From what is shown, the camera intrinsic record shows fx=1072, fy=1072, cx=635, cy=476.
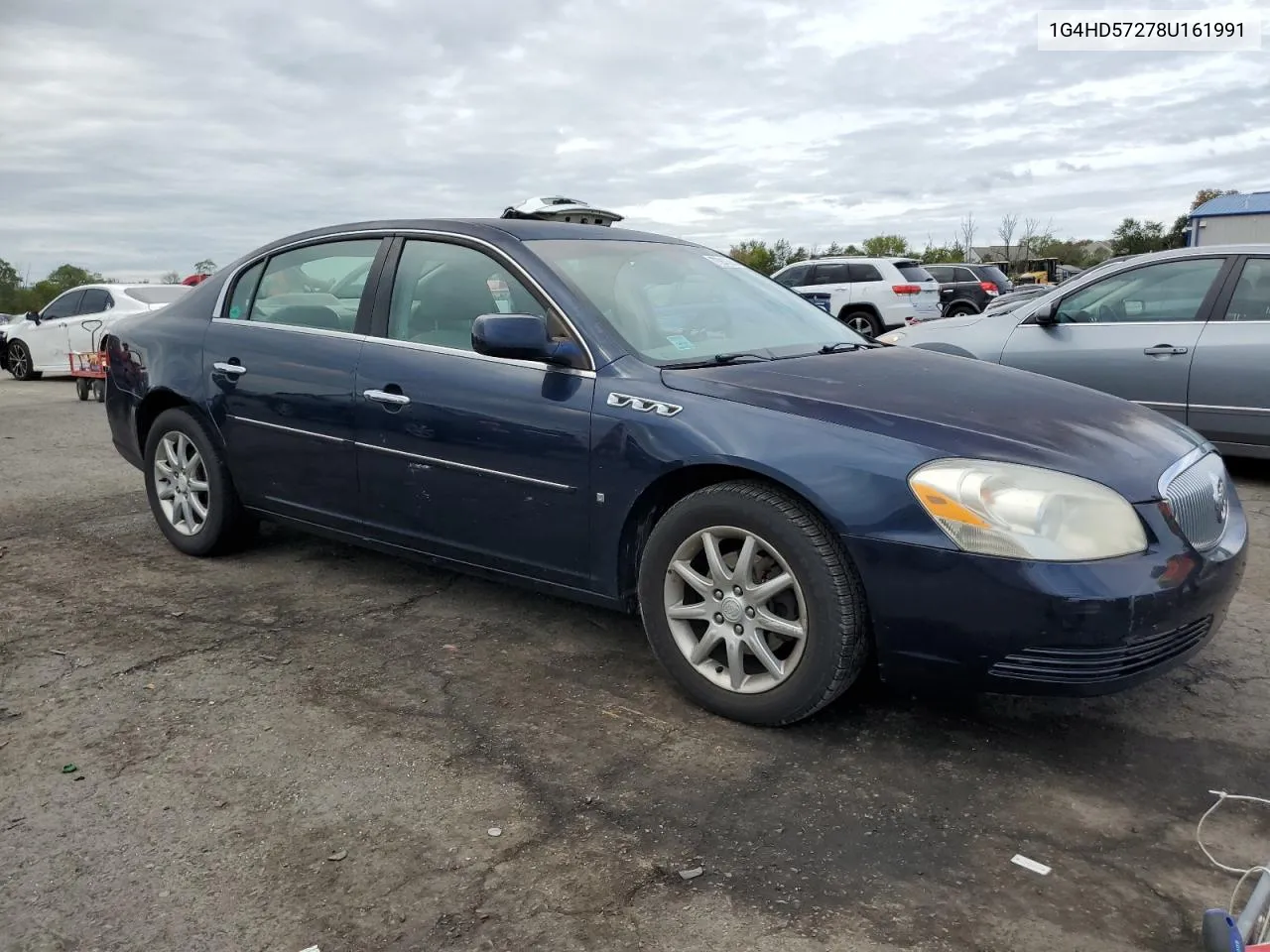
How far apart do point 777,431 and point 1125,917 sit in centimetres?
150

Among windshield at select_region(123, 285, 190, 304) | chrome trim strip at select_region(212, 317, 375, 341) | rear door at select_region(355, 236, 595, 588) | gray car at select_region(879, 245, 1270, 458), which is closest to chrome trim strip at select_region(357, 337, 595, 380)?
rear door at select_region(355, 236, 595, 588)

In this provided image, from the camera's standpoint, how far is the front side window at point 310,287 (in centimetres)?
439

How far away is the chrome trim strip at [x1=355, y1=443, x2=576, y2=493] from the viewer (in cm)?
361

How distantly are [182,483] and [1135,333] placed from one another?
18.8 feet

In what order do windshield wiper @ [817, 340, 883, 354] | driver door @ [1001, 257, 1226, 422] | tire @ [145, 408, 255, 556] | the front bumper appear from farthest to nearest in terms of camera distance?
driver door @ [1001, 257, 1226, 422] → tire @ [145, 408, 255, 556] → windshield wiper @ [817, 340, 883, 354] → the front bumper

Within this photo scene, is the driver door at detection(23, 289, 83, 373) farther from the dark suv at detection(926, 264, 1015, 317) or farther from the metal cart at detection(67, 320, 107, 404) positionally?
the dark suv at detection(926, 264, 1015, 317)

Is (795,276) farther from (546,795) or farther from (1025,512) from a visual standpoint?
(546,795)

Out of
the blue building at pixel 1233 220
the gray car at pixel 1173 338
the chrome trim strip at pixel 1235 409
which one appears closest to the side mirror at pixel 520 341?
the gray car at pixel 1173 338

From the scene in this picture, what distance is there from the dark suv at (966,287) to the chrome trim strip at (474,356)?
19.8 metres

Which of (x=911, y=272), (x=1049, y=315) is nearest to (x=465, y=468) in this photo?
(x=1049, y=315)

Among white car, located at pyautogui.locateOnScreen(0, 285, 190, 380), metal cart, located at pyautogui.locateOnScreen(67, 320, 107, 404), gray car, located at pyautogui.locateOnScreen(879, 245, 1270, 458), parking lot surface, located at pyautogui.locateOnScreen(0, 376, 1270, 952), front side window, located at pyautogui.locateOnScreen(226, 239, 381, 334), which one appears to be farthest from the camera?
white car, located at pyautogui.locateOnScreen(0, 285, 190, 380)

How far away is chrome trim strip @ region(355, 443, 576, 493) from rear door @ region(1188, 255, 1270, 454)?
477 centimetres

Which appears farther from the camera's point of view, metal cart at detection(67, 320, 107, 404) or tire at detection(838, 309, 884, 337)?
tire at detection(838, 309, 884, 337)

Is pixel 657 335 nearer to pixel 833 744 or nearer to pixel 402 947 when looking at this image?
pixel 833 744
